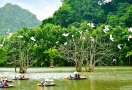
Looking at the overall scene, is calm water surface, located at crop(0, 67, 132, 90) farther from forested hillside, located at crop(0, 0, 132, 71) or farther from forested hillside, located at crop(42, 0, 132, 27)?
forested hillside, located at crop(42, 0, 132, 27)

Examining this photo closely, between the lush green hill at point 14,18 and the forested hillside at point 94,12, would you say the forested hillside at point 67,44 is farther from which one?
the lush green hill at point 14,18

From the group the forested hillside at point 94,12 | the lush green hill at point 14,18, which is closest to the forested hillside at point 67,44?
the forested hillside at point 94,12

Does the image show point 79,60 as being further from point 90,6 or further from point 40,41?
point 90,6

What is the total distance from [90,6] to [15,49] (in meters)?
36.3

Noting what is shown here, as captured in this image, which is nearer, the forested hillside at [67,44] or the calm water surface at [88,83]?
the calm water surface at [88,83]

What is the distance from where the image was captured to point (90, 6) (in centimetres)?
8762

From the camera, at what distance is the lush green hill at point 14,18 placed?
370ft

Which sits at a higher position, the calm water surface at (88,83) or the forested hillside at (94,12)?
the forested hillside at (94,12)

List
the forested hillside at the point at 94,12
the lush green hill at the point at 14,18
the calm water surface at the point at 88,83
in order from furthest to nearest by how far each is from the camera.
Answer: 1. the lush green hill at the point at 14,18
2. the forested hillside at the point at 94,12
3. the calm water surface at the point at 88,83

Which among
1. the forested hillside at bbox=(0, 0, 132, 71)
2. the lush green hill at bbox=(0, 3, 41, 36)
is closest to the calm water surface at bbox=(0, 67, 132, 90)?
the forested hillside at bbox=(0, 0, 132, 71)

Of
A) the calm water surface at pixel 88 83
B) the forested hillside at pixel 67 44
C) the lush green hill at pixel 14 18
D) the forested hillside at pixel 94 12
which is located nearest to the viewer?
the calm water surface at pixel 88 83

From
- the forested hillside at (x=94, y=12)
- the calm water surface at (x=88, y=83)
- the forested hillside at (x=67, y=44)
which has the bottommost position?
the calm water surface at (x=88, y=83)

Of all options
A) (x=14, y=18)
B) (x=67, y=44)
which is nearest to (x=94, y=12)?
(x=67, y=44)

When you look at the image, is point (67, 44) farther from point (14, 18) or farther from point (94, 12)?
point (14, 18)
